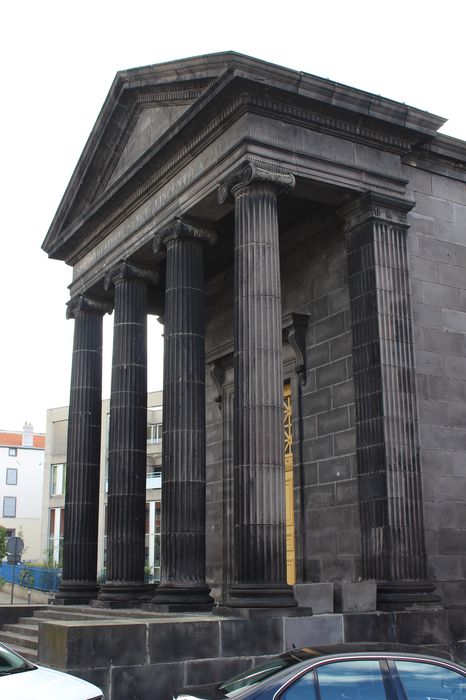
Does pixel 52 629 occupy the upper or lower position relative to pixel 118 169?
lower

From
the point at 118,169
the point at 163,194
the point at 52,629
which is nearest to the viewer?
the point at 52,629

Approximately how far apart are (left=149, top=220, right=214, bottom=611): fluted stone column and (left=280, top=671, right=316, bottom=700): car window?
931 cm

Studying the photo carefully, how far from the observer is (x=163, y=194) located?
1928cm

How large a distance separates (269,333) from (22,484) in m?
89.2

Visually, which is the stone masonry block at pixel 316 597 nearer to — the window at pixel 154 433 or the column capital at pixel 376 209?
the column capital at pixel 376 209

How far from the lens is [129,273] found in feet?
67.8

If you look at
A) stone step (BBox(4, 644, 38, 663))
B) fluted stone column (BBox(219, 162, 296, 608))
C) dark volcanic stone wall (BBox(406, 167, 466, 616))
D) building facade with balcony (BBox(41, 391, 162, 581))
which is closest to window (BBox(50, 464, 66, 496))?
building facade with balcony (BBox(41, 391, 162, 581))

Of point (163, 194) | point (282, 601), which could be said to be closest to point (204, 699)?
point (282, 601)

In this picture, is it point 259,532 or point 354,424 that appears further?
point 354,424

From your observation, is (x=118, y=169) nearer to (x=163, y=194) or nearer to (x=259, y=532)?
(x=163, y=194)

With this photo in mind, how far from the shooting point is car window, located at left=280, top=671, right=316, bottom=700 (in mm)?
6945

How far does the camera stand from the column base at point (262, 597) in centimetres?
1410

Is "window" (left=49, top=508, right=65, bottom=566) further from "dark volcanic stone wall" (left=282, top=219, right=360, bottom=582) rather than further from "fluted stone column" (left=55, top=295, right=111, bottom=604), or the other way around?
"dark volcanic stone wall" (left=282, top=219, right=360, bottom=582)

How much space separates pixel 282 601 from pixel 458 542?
14.5 feet
